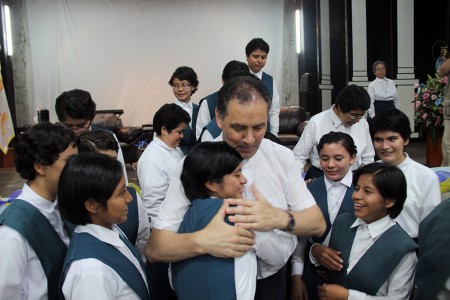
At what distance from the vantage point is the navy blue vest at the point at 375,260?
1613mm

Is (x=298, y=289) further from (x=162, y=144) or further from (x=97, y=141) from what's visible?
(x=162, y=144)

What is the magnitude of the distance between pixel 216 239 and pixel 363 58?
8716 millimetres

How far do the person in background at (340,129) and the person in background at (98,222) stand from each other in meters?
1.78

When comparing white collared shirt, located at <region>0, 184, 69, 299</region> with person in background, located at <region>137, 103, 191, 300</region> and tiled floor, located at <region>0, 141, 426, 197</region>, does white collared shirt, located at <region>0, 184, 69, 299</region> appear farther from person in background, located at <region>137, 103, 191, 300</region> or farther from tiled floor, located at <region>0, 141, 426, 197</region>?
tiled floor, located at <region>0, 141, 426, 197</region>

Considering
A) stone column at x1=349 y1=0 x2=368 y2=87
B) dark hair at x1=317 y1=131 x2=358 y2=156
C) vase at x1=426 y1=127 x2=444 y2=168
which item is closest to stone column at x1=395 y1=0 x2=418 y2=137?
stone column at x1=349 y1=0 x2=368 y2=87

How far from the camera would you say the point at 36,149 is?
1.55 m

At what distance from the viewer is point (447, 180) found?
126 inches

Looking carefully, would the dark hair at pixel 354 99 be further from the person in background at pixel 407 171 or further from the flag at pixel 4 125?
the flag at pixel 4 125

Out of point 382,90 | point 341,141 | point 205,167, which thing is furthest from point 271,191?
point 382,90

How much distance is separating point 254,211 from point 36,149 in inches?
29.7

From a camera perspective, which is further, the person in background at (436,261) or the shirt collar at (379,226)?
the shirt collar at (379,226)

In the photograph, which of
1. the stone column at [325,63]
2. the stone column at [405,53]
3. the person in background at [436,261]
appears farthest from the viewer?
the stone column at [325,63]

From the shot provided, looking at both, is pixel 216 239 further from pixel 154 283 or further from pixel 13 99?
pixel 13 99

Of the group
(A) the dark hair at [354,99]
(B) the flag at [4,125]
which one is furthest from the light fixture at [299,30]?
(A) the dark hair at [354,99]
